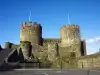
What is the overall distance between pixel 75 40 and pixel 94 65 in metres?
26.9

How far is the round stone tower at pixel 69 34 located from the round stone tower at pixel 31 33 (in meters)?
7.92

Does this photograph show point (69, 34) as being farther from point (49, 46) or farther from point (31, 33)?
point (49, 46)

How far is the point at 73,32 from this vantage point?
6003 centimetres

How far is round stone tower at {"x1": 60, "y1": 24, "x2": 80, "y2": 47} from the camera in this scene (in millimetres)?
59312

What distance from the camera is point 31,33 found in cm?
5797

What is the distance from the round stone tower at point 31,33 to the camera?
189 ft

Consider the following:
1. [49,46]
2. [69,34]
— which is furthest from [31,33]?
[69,34]

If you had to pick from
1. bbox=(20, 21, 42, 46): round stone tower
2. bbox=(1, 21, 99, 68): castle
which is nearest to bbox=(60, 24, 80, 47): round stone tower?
bbox=(1, 21, 99, 68): castle

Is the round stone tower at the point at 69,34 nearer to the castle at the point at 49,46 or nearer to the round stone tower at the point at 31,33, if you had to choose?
the castle at the point at 49,46

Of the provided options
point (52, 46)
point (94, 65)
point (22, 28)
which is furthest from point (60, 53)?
point (94, 65)

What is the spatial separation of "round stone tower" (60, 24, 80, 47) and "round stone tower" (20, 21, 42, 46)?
7.92 metres

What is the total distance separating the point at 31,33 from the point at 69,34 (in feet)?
39.4

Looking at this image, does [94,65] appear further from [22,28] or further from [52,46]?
[22,28]

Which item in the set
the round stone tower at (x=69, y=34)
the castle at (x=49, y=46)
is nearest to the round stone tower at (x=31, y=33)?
the castle at (x=49, y=46)
